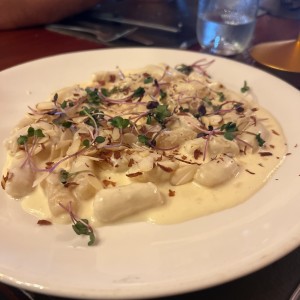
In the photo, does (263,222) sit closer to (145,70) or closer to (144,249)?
(144,249)

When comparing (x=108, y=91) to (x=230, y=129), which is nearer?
(x=230, y=129)

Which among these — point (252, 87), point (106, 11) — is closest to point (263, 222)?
point (252, 87)

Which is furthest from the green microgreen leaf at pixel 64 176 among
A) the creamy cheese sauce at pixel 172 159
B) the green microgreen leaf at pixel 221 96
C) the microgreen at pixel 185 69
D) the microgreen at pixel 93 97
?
the microgreen at pixel 185 69

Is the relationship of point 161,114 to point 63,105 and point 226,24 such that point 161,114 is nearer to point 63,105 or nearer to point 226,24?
point 63,105

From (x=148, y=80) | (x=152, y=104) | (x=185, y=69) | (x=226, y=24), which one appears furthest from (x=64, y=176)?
(x=226, y=24)

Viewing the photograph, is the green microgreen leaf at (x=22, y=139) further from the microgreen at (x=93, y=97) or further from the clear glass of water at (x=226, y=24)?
the clear glass of water at (x=226, y=24)

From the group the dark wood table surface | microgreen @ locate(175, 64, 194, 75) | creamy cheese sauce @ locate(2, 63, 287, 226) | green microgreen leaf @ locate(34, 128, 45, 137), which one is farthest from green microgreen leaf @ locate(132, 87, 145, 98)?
the dark wood table surface

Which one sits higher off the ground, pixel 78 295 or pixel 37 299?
pixel 78 295

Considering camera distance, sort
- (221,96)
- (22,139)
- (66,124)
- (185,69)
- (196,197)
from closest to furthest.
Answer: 1. (196,197)
2. (22,139)
3. (66,124)
4. (221,96)
5. (185,69)
